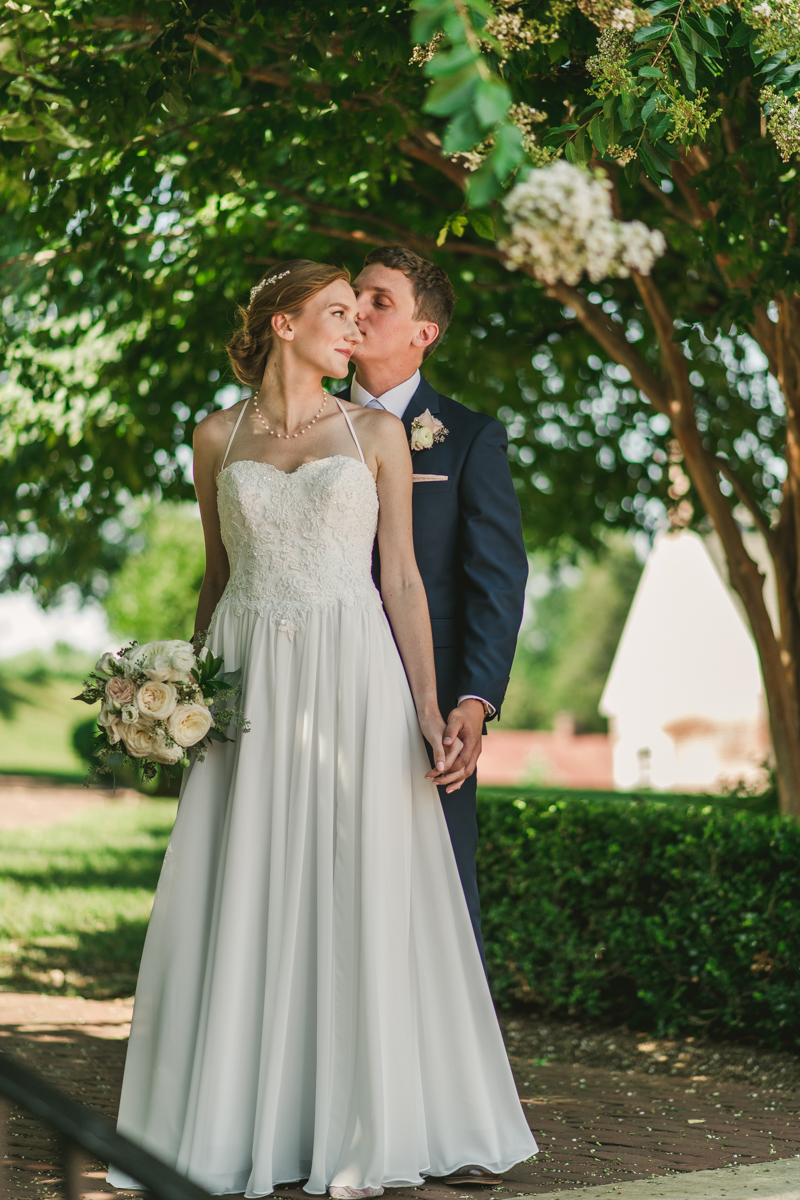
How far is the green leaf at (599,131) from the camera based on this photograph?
2729 mm

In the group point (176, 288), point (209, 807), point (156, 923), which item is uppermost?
point (176, 288)

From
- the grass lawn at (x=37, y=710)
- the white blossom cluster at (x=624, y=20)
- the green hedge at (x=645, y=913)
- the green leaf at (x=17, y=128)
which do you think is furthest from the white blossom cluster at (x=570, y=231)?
the grass lawn at (x=37, y=710)

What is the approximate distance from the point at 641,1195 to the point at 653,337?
7333 mm

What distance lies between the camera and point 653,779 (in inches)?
1436

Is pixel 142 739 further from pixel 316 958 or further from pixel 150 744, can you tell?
pixel 316 958

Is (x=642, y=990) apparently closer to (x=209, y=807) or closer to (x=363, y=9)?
(x=209, y=807)

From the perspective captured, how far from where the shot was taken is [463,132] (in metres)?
1.65

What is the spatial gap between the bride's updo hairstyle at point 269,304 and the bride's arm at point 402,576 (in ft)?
1.43

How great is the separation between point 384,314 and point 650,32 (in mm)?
1434

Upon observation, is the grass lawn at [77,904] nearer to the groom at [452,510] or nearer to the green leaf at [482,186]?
the groom at [452,510]

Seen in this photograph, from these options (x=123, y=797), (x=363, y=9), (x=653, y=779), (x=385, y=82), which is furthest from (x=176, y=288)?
(x=653, y=779)

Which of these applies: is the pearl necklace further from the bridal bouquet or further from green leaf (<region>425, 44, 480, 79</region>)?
green leaf (<region>425, 44, 480, 79</region>)

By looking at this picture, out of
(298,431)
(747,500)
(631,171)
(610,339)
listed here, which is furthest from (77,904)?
(631,171)

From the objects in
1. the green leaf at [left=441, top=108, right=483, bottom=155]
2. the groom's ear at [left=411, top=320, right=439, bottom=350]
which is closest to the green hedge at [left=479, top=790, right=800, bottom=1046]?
A: the groom's ear at [left=411, top=320, right=439, bottom=350]
